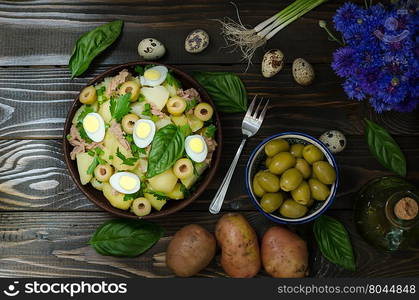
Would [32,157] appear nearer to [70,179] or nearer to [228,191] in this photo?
[70,179]

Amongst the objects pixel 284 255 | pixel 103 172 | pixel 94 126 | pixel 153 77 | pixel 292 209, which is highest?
pixel 153 77

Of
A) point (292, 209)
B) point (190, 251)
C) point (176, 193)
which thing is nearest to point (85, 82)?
point (176, 193)

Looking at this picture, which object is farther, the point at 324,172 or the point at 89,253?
the point at 89,253

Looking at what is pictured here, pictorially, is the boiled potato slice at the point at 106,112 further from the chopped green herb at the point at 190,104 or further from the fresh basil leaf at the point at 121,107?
the chopped green herb at the point at 190,104

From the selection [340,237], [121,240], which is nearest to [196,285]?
[121,240]

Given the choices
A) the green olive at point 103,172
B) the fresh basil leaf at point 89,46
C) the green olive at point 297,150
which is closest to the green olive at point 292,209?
the green olive at point 297,150

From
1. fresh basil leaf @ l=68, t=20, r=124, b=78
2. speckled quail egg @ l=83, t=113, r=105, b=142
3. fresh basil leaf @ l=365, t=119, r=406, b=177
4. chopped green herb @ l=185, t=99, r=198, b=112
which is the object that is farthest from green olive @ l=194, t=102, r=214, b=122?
fresh basil leaf @ l=365, t=119, r=406, b=177

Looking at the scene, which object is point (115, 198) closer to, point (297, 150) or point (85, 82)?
point (85, 82)
